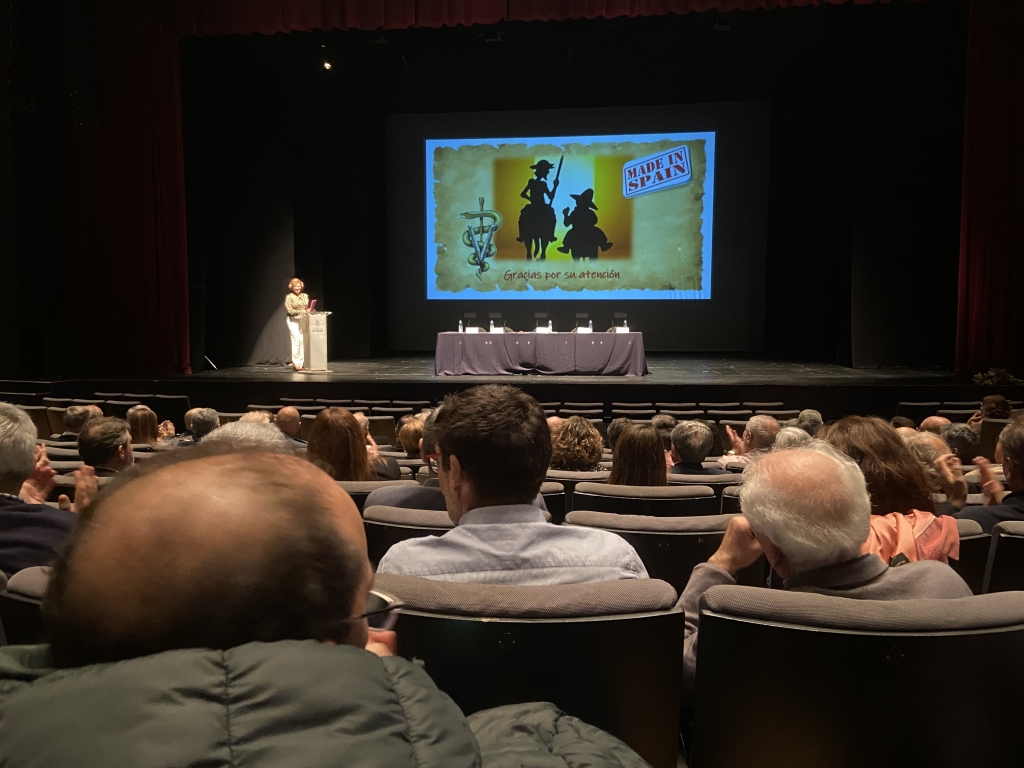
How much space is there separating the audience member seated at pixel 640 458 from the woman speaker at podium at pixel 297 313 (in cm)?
846

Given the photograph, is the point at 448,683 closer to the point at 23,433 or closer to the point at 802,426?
the point at 23,433

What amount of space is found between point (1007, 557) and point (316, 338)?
32.8 feet

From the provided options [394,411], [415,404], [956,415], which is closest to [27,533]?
[394,411]

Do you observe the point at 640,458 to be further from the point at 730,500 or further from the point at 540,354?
the point at 540,354

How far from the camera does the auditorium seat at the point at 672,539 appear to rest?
2.06 metres

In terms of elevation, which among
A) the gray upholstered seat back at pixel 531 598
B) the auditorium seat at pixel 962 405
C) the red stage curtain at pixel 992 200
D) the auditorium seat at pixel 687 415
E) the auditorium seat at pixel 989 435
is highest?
the red stage curtain at pixel 992 200

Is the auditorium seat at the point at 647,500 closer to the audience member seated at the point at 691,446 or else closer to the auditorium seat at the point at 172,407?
the audience member seated at the point at 691,446

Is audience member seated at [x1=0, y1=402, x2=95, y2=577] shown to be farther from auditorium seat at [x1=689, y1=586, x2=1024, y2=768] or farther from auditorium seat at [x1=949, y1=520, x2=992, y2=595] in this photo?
auditorium seat at [x1=949, y1=520, x2=992, y2=595]

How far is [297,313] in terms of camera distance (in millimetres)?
11125

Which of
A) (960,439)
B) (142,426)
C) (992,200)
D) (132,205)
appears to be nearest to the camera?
(960,439)

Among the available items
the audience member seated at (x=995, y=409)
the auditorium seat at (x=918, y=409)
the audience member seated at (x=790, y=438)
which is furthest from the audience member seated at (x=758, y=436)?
the auditorium seat at (x=918, y=409)

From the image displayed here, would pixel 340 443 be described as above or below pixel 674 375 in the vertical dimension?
above

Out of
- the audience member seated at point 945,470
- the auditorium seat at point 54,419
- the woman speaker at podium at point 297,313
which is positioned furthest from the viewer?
the woman speaker at podium at point 297,313

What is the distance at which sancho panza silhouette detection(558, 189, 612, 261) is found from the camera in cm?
Answer: 1315
